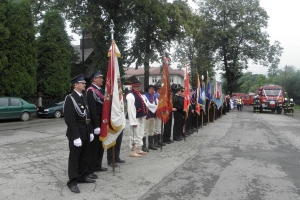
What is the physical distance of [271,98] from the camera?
26.1m

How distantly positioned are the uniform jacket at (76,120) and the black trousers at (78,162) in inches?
6.0

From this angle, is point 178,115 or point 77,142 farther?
point 178,115

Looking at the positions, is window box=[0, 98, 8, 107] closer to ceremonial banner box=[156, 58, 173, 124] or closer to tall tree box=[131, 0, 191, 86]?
ceremonial banner box=[156, 58, 173, 124]

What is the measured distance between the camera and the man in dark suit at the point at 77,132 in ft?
15.4

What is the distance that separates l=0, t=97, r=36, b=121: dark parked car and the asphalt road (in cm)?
676

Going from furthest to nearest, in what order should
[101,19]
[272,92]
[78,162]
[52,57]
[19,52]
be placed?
[272,92], [101,19], [52,57], [19,52], [78,162]

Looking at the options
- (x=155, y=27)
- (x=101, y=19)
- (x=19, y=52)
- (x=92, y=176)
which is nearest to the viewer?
(x=92, y=176)

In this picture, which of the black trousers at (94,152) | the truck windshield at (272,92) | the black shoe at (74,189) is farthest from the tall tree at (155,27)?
the black shoe at (74,189)

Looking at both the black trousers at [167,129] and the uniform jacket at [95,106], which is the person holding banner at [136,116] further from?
the black trousers at [167,129]

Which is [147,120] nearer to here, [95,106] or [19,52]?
[95,106]

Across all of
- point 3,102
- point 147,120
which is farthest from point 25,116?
point 147,120

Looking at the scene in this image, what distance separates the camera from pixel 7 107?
15391 millimetres

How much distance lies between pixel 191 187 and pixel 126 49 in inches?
821

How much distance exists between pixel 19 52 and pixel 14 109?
4400 millimetres
